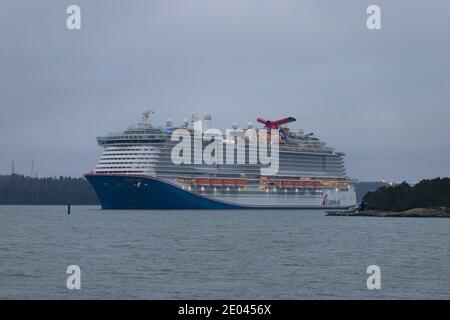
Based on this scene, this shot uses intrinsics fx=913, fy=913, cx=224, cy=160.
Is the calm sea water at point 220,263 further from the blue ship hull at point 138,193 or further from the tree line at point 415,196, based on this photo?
the tree line at point 415,196

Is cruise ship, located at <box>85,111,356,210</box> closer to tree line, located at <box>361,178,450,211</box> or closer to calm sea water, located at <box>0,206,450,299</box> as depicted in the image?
tree line, located at <box>361,178,450,211</box>

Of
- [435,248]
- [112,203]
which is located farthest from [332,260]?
[112,203]

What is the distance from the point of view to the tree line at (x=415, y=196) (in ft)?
380

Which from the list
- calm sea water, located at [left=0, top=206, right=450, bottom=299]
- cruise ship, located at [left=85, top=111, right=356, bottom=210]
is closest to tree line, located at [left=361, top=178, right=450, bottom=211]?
cruise ship, located at [left=85, top=111, right=356, bottom=210]

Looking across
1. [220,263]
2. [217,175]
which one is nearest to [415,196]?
[217,175]

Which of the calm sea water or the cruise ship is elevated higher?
the cruise ship

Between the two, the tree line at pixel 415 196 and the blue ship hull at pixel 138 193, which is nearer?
the blue ship hull at pixel 138 193

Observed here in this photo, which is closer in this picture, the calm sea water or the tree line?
the calm sea water

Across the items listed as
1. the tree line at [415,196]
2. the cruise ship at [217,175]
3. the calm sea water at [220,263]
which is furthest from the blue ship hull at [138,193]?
the calm sea water at [220,263]

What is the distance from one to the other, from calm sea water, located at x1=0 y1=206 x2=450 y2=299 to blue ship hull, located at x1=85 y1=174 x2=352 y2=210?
39999 millimetres

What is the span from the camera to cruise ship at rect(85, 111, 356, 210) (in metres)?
114

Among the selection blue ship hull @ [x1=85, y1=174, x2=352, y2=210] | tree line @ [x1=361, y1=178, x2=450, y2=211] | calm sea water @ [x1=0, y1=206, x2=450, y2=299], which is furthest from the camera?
tree line @ [x1=361, y1=178, x2=450, y2=211]

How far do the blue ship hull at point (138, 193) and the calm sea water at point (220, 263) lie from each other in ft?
131
